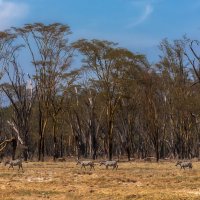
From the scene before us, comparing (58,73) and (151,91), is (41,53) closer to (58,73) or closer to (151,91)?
(58,73)

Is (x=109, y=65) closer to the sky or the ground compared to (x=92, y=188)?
closer to the sky

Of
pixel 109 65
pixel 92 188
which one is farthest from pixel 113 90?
pixel 92 188

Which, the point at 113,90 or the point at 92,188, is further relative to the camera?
the point at 113,90

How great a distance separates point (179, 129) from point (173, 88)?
4504 mm

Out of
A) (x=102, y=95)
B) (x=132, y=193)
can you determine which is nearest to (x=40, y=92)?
(x=102, y=95)

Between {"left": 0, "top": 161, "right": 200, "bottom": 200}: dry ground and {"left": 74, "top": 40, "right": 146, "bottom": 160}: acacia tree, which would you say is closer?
{"left": 0, "top": 161, "right": 200, "bottom": 200}: dry ground

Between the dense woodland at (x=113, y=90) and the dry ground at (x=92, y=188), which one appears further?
the dense woodland at (x=113, y=90)

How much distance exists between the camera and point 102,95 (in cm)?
4631

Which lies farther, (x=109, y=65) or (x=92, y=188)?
(x=109, y=65)

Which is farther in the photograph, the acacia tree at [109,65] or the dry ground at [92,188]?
the acacia tree at [109,65]

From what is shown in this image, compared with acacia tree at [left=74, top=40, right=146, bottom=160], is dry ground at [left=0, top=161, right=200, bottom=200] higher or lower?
lower

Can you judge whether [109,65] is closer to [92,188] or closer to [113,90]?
[113,90]

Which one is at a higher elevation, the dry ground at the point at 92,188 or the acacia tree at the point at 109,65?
the acacia tree at the point at 109,65

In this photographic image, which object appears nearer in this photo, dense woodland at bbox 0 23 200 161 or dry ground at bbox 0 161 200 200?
A: dry ground at bbox 0 161 200 200
